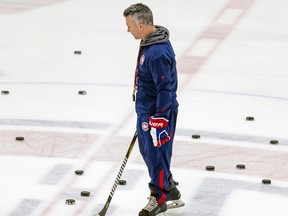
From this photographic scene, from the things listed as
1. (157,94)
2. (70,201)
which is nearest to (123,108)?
(70,201)

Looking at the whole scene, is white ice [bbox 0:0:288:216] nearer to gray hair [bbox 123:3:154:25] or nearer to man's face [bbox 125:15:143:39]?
man's face [bbox 125:15:143:39]

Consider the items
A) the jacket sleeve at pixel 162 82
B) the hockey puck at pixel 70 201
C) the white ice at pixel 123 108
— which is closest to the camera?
the jacket sleeve at pixel 162 82

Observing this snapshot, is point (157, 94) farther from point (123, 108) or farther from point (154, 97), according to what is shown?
point (123, 108)

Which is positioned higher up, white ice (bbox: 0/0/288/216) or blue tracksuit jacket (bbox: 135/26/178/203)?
blue tracksuit jacket (bbox: 135/26/178/203)

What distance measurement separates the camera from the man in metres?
7.25

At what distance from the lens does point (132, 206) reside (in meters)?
7.96

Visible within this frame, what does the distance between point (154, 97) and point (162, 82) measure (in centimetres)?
28

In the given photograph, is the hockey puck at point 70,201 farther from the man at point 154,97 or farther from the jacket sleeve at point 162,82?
the jacket sleeve at point 162,82

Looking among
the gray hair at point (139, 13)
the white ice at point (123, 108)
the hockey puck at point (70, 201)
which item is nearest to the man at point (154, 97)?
the gray hair at point (139, 13)

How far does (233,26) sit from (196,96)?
4209mm

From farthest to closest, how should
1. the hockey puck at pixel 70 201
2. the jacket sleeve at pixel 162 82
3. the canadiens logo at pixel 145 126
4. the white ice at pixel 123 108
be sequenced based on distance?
1. the white ice at pixel 123 108
2. the hockey puck at pixel 70 201
3. the canadiens logo at pixel 145 126
4. the jacket sleeve at pixel 162 82

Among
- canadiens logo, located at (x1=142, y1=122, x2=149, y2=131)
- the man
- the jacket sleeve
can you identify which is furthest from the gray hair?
canadiens logo, located at (x1=142, y1=122, x2=149, y2=131)

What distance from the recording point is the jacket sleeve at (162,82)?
284 inches

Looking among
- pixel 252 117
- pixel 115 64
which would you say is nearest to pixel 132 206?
pixel 252 117
